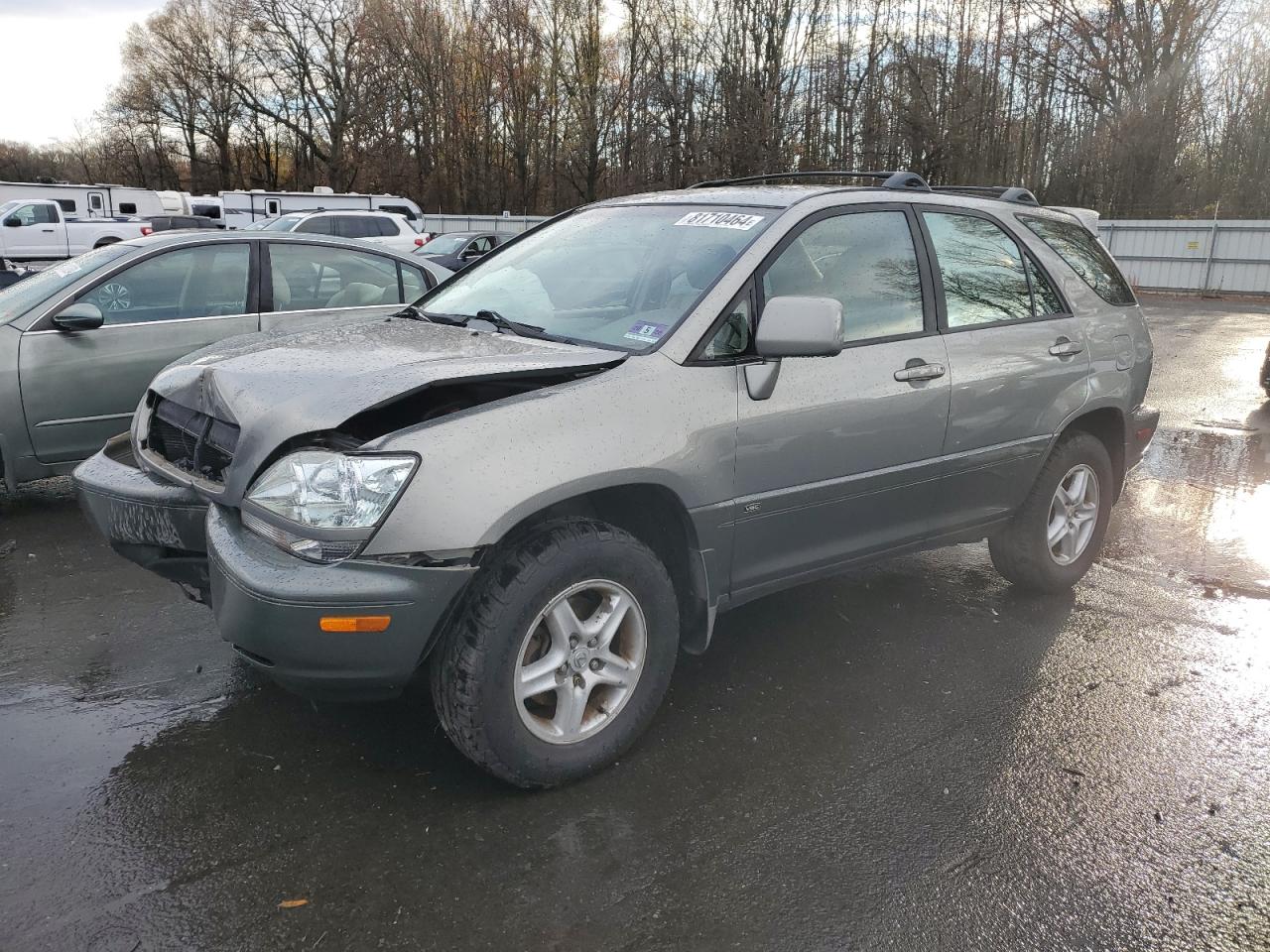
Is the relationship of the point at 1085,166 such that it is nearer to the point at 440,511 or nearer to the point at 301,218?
the point at 301,218

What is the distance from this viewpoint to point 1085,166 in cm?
3244

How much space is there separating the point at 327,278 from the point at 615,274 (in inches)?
138

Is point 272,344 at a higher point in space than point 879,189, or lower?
lower

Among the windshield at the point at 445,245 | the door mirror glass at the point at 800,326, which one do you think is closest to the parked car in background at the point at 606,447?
the door mirror glass at the point at 800,326

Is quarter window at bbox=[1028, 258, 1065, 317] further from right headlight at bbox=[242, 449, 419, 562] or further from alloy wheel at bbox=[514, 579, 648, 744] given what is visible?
right headlight at bbox=[242, 449, 419, 562]

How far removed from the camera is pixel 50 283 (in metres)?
5.71

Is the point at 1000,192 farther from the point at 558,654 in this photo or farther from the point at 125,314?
the point at 125,314

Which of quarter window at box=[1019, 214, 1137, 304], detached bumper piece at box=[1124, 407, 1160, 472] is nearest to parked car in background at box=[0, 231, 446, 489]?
quarter window at box=[1019, 214, 1137, 304]

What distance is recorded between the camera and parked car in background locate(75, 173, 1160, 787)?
8.50ft

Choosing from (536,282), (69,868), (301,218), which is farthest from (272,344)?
(301,218)

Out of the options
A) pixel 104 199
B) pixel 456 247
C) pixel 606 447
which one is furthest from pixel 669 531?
pixel 104 199

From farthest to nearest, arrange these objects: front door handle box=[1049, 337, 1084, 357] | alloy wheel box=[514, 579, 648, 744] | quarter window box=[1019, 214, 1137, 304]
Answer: quarter window box=[1019, 214, 1137, 304] → front door handle box=[1049, 337, 1084, 357] → alloy wheel box=[514, 579, 648, 744]

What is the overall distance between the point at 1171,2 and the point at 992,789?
3615 cm

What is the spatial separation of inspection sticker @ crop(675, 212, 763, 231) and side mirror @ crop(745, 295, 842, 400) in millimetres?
565
